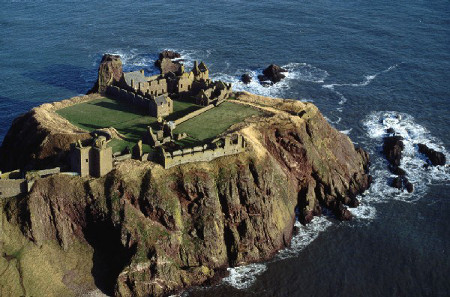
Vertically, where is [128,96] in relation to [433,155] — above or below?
above

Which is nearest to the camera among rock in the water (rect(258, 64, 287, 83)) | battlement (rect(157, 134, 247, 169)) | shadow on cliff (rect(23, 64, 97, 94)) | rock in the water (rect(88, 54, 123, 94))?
battlement (rect(157, 134, 247, 169))

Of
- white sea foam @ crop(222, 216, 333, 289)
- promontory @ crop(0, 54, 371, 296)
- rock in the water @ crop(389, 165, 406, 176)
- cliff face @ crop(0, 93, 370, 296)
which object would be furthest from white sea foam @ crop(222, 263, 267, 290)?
rock in the water @ crop(389, 165, 406, 176)

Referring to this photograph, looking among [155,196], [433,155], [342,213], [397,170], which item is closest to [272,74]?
[433,155]

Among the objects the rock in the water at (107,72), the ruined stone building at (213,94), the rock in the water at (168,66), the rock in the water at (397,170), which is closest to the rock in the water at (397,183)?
the rock in the water at (397,170)

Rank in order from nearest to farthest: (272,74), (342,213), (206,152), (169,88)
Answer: (206,152), (342,213), (169,88), (272,74)

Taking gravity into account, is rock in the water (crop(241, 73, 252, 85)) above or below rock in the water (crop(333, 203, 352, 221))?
above

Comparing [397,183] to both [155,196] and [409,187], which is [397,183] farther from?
[155,196]

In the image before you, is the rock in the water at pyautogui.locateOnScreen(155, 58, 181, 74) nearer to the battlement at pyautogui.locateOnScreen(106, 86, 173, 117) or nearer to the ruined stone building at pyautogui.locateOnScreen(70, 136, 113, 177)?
the battlement at pyautogui.locateOnScreen(106, 86, 173, 117)
